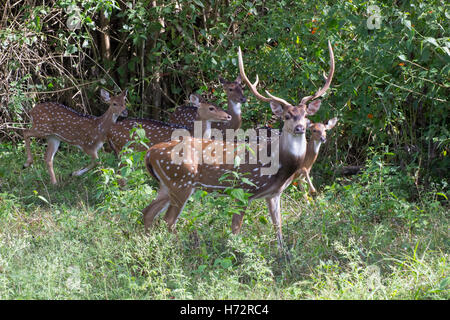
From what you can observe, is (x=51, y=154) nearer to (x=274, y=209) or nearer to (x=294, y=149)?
(x=274, y=209)

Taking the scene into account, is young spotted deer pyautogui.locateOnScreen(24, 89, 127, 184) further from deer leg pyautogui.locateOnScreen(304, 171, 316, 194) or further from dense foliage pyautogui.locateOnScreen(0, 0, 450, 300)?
deer leg pyautogui.locateOnScreen(304, 171, 316, 194)

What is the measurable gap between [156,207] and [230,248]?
84 cm

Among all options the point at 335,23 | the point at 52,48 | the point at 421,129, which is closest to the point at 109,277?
the point at 335,23

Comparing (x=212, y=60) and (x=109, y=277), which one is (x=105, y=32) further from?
(x=109, y=277)

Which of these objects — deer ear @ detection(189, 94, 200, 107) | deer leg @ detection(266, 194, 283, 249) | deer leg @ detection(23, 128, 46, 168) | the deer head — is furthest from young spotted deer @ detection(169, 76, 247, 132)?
deer leg @ detection(266, 194, 283, 249)

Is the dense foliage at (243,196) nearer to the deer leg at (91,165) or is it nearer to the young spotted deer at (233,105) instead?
the deer leg at (91,165)

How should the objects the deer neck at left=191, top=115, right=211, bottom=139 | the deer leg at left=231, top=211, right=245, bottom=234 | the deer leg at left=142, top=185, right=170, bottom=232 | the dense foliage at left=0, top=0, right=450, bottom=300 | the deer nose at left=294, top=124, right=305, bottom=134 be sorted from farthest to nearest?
the deer neck at left=191, top=115, right=211, bottom=139
the deer leg at left=142, top=185, right=170, bottom=232
the deer leg at left=231, top=211, right=245, bottom=234
the deer nose at left=294, top=124, right=305, bottom=134
the dense foliage at left=0, top=0, right=450, bottom=300

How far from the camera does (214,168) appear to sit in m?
5.92

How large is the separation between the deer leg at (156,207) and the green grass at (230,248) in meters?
0.08

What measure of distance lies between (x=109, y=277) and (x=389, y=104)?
3.49m

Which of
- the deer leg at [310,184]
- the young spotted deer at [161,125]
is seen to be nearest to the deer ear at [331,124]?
the deer leg at [310,184]

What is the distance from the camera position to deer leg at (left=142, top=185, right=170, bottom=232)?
19.4 feet

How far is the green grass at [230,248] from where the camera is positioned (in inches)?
182

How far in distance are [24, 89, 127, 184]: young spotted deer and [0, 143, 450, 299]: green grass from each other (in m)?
1.46
